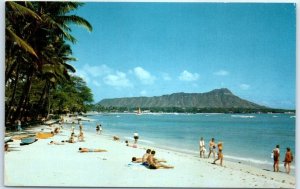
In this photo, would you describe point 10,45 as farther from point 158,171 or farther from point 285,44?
point 285,44

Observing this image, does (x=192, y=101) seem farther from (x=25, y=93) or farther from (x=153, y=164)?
(x=25, y=93)

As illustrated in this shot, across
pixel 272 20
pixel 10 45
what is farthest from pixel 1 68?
pixel 272 20

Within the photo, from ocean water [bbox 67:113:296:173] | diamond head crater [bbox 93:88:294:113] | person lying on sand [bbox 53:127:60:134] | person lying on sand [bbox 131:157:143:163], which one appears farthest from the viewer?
person lying on sand [bbox 53:127:60:134]

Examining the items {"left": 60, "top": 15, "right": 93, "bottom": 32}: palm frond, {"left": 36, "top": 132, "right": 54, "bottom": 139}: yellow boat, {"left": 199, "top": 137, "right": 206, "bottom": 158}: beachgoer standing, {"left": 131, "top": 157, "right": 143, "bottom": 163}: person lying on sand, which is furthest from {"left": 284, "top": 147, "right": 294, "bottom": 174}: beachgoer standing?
{"left": 36, "top": 132, "right": 54, "bottom": 139}: yellow boat

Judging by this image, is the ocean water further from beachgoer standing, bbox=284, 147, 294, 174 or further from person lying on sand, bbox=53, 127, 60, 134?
person lying on sand, bbox=53, 127, 60, 134

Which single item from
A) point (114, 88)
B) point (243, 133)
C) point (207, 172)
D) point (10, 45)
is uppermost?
point (10, 45)
